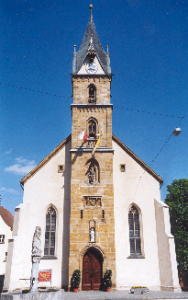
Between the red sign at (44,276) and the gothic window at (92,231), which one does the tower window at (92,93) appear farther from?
the red sign at (44,276)

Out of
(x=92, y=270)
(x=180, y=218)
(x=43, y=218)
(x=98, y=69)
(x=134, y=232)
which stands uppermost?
(x=98, y=69)

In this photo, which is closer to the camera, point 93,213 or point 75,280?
point 75,280

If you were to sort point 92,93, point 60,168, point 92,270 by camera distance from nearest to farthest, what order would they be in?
point 92,270 < point 60,168 < point 92,93

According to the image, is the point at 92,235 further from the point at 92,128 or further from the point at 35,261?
the point at 92,128

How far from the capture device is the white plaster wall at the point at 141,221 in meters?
19.0

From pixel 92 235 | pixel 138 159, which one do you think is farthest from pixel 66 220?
pixel 138 159

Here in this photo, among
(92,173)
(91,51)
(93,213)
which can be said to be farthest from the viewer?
(91,51)

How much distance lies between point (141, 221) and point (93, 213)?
13.0 feet

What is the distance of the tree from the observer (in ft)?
81.0

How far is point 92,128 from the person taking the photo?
22.3 metres

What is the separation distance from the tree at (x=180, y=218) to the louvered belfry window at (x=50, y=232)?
1236 centimetres

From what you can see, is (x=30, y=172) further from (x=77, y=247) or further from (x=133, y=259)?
(x=133, y=259)

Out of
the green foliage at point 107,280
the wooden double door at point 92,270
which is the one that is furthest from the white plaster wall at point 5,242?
the green foliage at point 107,280

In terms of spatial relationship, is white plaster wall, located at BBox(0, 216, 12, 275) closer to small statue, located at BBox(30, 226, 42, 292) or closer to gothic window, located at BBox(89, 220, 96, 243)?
gothic window, located at BBox(89, 220, 96, 243)
